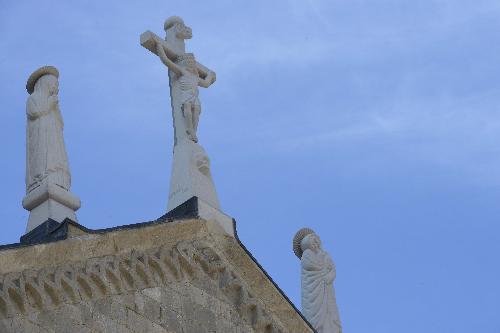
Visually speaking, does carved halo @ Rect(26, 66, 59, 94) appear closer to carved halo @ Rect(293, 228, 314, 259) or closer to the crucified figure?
the crucified figure

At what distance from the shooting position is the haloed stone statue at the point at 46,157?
51.7 feet

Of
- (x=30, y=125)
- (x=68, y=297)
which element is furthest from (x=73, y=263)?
(x=30, y=125)

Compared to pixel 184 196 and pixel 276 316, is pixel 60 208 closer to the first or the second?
pixel 184 196

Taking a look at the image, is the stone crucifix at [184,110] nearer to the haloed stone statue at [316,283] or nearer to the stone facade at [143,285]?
the stone facade at [143,285]

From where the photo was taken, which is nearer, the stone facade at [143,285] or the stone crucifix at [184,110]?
the stone facade at [143,285]

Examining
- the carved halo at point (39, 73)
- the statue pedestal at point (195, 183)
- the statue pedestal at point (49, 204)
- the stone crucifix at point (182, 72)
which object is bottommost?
the statue pedestal at point (49, 204)

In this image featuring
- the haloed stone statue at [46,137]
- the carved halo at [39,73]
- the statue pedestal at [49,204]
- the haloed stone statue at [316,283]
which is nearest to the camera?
the statue pedestal at [49,204]

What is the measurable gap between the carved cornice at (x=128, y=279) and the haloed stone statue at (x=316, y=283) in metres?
1.39

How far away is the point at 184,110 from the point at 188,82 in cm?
53

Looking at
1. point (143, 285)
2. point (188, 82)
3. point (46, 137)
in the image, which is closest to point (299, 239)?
point (188, 82)

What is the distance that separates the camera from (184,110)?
18016mm

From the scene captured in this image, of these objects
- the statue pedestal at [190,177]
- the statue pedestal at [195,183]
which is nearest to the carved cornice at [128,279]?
the statue pedestal at [195,183]

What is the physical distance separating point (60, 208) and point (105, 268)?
112 centimetres

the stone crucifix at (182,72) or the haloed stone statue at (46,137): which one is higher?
the stone crucifix at (182,72)
